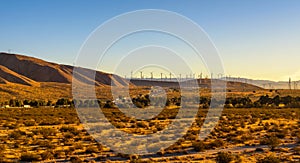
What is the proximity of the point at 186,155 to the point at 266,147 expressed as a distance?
17.6 ft

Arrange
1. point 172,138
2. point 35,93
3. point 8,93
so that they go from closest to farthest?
point 172,138, point 8,93, point 35,93

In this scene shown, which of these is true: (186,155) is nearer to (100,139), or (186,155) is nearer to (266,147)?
(266,147)

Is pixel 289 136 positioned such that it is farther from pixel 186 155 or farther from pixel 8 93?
pixel 8 93

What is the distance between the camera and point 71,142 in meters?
23.3

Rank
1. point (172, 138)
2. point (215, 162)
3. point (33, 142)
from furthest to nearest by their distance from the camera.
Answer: point (172, 138) → point (33, 142) → point (215, 162)

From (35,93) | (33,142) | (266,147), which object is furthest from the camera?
(35,93)

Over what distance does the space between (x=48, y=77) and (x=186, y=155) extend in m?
189

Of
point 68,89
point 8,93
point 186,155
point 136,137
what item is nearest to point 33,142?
point 136,137

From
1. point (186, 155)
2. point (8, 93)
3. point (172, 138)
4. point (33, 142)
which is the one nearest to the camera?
point (186, 155)

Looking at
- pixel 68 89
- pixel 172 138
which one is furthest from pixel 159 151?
pixel 68 89

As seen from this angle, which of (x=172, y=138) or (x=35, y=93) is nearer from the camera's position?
(x=172, y=138)

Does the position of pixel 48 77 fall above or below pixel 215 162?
above

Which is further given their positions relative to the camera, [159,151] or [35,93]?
[35,93]

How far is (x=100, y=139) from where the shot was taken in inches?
1001
